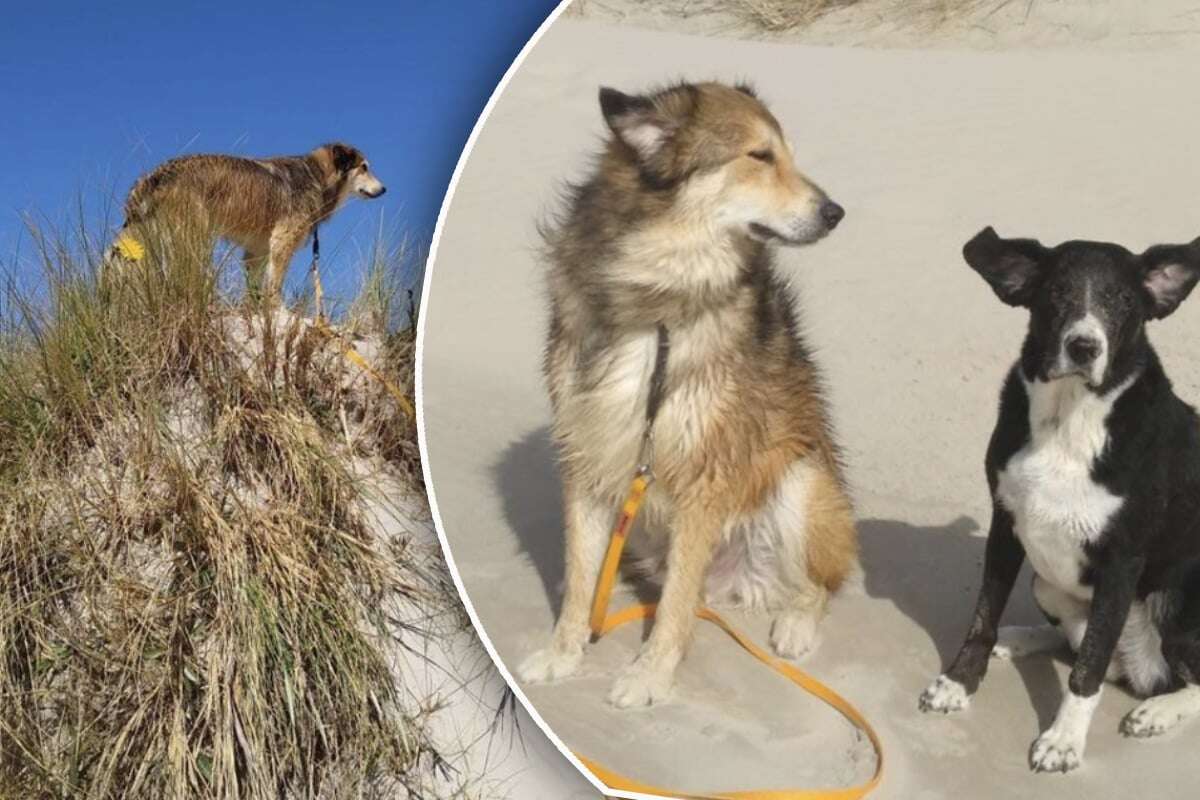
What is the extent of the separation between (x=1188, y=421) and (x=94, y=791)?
274 centimetres

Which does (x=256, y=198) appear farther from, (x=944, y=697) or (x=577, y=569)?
(x=944, y=697)

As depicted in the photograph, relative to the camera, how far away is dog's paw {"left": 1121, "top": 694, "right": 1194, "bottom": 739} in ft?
7.00

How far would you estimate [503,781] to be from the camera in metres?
3.25

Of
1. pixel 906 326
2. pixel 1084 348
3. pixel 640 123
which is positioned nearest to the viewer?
pixel 1084 348

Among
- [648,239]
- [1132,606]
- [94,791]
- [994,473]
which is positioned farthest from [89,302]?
[1132,606]

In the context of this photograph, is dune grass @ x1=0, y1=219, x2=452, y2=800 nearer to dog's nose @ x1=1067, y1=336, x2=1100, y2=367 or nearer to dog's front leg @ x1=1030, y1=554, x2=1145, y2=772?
dog's front leg @ x1=1030, y1=554, x2=1145, y2=772

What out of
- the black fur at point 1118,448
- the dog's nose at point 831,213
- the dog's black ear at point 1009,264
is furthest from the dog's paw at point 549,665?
the dog's black ear at point 1009,264

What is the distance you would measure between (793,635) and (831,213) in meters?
0.80

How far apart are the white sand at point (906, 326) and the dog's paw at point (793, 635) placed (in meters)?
0.03

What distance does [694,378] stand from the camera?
8.11 ft

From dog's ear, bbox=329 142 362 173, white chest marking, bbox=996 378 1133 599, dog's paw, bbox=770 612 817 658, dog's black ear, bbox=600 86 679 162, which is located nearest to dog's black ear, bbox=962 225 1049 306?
white chest marking, bbox=996 378 1133 599

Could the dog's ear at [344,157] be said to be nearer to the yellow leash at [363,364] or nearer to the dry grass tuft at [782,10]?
the yellow leash at [363,364]

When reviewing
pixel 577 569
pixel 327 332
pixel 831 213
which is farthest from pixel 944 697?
pixel 327 332

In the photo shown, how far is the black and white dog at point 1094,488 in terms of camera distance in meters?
1.97
